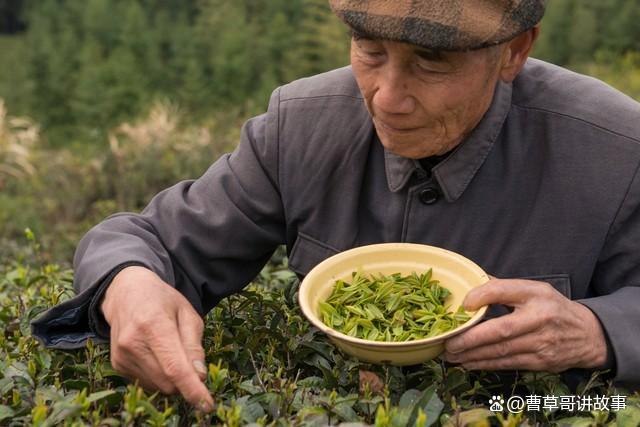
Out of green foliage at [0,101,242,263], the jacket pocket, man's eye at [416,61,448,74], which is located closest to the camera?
man's eye at [416,61,448,74]

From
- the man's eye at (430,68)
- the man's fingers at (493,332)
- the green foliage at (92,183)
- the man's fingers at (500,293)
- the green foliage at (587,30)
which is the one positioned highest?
the man's eye at (430,68)

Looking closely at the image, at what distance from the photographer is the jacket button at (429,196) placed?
2.10m

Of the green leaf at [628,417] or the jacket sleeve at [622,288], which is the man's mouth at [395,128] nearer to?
the jacket sleeve at [622,288]

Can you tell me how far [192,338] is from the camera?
1.64 m

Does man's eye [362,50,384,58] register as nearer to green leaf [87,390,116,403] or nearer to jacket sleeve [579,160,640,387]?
jacket sleeve [579,160,640,387]

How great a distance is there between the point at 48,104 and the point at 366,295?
55.3 feet

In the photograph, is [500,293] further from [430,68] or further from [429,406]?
[430,68]

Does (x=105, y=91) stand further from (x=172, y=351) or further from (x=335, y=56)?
(x=172, y=351)

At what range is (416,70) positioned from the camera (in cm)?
172

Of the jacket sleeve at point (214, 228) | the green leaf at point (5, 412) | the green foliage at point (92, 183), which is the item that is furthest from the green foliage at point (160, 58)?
the green leaf at point (5, 412)

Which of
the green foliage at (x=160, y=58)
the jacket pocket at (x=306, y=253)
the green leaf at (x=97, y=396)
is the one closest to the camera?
the green leaf at (x=97, y=396)

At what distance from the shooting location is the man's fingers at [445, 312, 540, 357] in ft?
5.20

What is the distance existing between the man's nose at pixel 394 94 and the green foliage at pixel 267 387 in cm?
55

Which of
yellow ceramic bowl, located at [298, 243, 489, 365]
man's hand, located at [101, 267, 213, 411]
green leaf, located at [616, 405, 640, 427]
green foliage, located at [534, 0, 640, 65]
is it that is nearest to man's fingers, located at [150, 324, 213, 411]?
man's hand, located at [101, 267, 213, 411]
